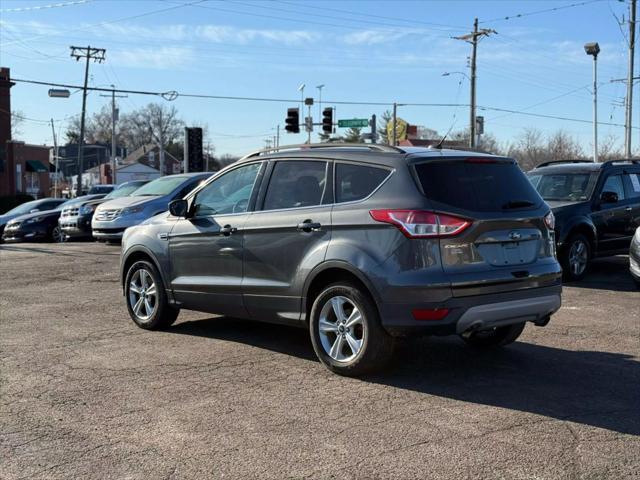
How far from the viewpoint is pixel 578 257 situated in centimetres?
1131

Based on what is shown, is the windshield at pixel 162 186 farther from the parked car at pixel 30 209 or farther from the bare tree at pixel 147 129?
the bare tree at pixel 147 129

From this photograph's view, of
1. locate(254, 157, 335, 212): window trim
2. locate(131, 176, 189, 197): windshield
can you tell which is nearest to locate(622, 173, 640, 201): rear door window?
locate(254, 157, 335, 212): window trim

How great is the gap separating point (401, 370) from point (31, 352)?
350 centimetres

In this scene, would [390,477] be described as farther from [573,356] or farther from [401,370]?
[573,356]

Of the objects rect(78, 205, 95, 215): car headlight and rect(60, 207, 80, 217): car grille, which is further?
rect(60, 207, 80, 217): car grille

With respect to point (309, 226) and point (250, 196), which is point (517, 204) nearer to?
point (309, 226)

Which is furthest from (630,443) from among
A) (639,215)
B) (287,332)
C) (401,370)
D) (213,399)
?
(639,215)

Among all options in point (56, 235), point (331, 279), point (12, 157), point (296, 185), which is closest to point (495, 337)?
point (331, 279)

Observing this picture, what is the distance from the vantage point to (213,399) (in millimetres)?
5254

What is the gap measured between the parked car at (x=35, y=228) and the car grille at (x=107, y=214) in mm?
4449

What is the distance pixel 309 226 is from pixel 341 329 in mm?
894

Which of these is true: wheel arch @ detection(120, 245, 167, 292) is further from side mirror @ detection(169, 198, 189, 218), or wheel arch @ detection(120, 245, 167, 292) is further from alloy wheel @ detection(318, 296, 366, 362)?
alloy wheel @ detection(318, 296, 366, 362)

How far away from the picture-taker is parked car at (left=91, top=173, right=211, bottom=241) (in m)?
15.1

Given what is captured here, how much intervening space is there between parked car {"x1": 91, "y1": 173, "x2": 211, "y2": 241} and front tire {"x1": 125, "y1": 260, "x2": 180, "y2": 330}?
7.10 m
